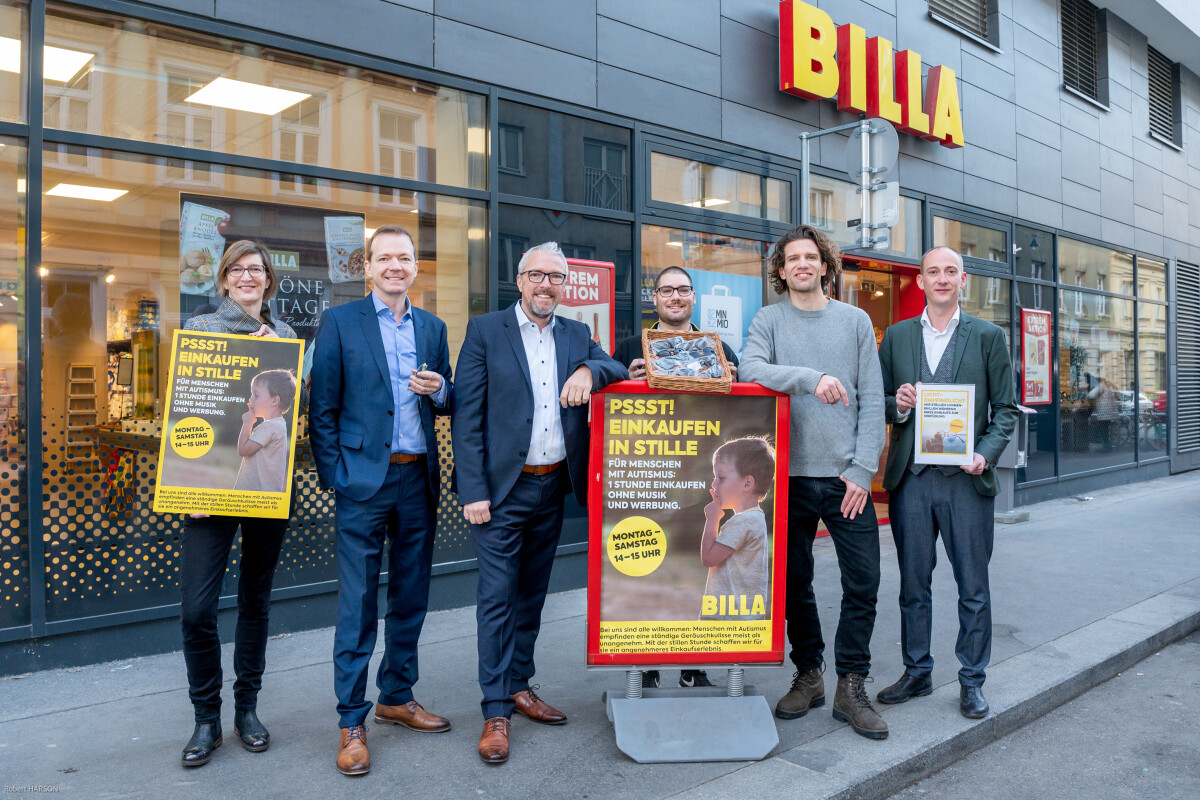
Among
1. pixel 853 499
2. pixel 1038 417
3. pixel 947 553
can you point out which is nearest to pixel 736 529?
pixel 853 499

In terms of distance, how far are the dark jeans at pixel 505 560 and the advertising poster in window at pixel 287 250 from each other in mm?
2387

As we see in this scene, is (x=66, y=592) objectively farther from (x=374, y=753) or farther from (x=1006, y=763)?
(x=1006, y=763)

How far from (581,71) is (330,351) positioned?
396 centimetres

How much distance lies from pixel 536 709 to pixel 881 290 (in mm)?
Answer: 7616

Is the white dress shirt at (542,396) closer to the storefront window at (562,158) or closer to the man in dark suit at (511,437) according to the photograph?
the man in dark suit at (511,437)

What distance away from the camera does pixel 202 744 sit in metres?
3.48

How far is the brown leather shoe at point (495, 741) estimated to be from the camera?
Result: 3486 millimetres

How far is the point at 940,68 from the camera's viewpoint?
387 inches

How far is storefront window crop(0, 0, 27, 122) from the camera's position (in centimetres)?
454

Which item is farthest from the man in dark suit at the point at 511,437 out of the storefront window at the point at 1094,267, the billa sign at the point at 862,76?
the storefront window at the point at 1094,267

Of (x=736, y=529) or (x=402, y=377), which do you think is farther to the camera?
(x=402, y=377)

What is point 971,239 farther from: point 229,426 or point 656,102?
point 229,426

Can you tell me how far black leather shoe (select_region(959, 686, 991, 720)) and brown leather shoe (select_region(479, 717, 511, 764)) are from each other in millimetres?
2073

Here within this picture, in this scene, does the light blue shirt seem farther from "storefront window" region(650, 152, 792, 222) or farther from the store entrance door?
the store entrance door
